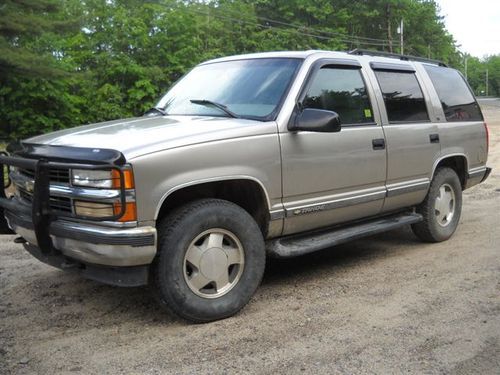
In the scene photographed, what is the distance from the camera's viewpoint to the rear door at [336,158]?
442 centimetres

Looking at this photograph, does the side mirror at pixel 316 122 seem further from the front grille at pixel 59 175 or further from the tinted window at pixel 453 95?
the tinted window at pixel 453 95

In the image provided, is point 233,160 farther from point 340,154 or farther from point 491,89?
point 491,89

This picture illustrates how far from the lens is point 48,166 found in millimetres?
3613

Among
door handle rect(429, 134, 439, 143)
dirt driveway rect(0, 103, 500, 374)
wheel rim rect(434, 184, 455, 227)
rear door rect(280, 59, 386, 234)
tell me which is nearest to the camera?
dirt driveway rect(0, 103, 500, 374)

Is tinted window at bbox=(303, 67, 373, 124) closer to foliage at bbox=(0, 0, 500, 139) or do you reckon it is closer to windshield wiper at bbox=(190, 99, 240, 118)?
windshield wiper at bbox=(190, 99, 240, 118)

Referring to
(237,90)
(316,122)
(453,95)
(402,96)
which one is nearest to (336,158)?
(316,122)

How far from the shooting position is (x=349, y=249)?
6.11 meters

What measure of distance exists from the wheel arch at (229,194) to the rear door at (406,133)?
1.59 m

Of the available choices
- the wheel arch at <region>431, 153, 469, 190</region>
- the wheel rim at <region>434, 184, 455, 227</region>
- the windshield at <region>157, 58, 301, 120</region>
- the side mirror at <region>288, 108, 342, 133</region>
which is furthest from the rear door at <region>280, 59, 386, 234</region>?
the wheel arch at <region>431, 153, 469, 190</region>

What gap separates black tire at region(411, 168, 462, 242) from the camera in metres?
6.05

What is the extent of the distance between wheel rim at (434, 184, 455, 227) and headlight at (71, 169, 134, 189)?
3.86m

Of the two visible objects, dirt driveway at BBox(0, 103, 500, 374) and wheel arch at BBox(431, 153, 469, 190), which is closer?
dirt driveway at BBox(0, 103, 500, 374)

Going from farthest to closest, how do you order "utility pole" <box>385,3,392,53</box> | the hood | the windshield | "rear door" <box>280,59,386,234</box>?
"utility pole" <box>385,3,392,53</box>, the windshield, "rear door" <box>280,59,386,234</box>, the hood

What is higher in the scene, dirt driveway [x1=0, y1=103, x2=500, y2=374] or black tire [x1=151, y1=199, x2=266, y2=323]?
black tire [x1=151, y1=199, x2=266, y2=323]
